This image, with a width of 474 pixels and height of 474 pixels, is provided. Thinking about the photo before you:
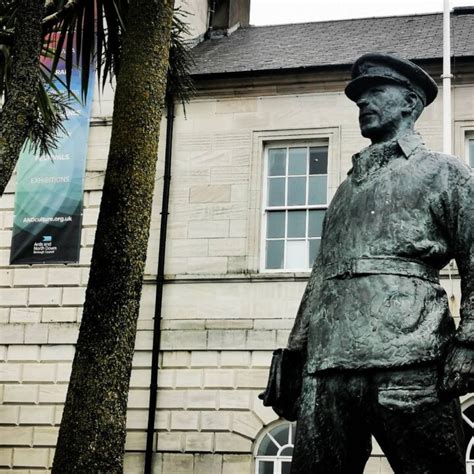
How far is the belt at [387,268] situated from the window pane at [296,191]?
1384 centimetres

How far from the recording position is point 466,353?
451 centimetres

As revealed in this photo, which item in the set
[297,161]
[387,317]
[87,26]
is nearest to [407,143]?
[387,317]

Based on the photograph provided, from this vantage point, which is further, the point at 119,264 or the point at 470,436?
the point at 470,436

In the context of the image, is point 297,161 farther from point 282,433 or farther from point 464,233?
point 464,233

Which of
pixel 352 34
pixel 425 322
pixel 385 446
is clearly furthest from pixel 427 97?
pixel 352 34

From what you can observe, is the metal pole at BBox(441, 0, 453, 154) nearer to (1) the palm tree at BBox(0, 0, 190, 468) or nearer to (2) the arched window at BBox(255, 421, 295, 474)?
(2) the arched window at BBox(255, 421, 295, 474)

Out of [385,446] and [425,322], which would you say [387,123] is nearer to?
[425,322]

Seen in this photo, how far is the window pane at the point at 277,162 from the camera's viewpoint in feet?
62.3

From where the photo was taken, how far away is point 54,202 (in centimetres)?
1956

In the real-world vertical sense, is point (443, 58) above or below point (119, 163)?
above

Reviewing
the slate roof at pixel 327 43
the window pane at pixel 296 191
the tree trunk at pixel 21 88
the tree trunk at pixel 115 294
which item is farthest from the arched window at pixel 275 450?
the tree trunk at pixel 21 88

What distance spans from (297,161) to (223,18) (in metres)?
5.12

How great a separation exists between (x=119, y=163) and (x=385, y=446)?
5882 mm

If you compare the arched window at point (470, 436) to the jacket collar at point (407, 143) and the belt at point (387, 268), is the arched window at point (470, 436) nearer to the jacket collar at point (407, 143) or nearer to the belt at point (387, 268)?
the jacket collar at point (407, 143)
